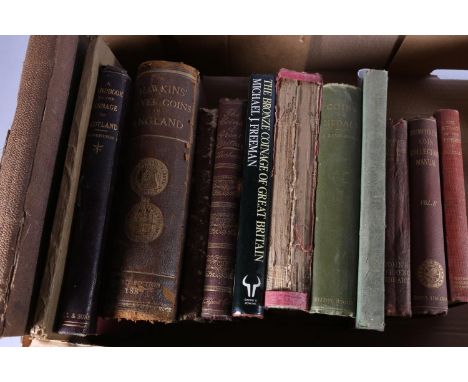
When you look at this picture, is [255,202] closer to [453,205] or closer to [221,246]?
[221,246]

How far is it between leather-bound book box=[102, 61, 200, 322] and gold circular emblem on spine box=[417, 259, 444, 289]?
333mm

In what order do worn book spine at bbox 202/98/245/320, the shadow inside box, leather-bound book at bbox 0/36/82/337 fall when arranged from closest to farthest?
leather-bound book at bbox 0/36/82/337
worn book spine at bbox 202/98/245/320
the shadow inside box

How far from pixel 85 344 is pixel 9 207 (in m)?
0.28

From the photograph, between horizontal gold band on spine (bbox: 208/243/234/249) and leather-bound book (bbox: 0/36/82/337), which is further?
horizontal gold band on spine (bbox: 208/243/234/249)

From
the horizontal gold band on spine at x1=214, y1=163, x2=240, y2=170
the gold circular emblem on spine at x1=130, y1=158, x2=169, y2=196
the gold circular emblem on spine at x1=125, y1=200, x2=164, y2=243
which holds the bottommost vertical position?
the gold circular emblem on spine at x1=125, y1=200, x2=164, y2=243

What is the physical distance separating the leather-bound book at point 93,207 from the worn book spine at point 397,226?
39cm

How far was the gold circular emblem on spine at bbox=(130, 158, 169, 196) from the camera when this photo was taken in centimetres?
65

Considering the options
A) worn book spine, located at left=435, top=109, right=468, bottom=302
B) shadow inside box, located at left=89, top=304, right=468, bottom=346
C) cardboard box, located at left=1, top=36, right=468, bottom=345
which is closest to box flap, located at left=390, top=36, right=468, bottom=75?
cardboard box, located at left=1, top=36, right=468, bottom=345

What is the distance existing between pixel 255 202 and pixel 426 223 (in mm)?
246

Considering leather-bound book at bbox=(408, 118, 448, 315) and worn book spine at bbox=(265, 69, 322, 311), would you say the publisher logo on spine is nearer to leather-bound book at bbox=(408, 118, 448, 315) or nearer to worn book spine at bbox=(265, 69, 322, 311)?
worn book spine at bbox=(265, 69, 322, 311)

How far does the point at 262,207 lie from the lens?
0.65 meters

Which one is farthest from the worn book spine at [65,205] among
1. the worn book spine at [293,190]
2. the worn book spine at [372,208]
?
the worn book spine at [372,208]

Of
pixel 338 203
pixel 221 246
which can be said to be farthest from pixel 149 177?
pixel 338 203

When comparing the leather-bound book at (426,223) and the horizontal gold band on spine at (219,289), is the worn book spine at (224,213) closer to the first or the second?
the horizontal gold band on spine at (219,289)
